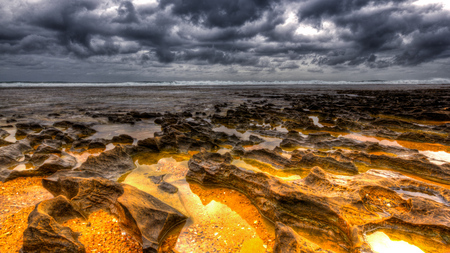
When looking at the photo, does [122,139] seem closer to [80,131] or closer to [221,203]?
[80,131]

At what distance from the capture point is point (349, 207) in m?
2.72

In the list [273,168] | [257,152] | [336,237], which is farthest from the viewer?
[257,152]

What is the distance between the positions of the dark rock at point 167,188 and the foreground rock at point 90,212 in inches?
27.0

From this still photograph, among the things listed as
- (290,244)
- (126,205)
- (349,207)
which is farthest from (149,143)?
(349,207)

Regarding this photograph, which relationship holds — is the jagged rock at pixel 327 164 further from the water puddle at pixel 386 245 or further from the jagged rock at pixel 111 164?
the jagged rock at pixel 111 164

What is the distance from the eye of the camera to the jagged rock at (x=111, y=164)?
4.06 m

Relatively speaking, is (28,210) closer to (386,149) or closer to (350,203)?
(350,203)

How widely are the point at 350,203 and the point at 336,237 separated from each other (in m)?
0.56

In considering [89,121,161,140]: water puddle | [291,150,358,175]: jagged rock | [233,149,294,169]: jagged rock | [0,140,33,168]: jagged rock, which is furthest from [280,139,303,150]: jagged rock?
[0,140,33,168]: jagged rock

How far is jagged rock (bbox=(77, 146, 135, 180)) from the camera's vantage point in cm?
406

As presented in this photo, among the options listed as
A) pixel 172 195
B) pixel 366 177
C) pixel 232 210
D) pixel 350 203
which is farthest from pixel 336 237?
pixel 172 195

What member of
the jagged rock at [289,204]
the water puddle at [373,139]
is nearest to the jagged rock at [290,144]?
the water puddle at [373,139]

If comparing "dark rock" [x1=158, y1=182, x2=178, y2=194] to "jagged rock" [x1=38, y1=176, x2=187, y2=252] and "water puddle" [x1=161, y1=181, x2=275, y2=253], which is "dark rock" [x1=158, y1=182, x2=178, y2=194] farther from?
"jagged rock" [x1=38, y1=176, x2=187, y2=252]

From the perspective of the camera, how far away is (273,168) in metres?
4.50
